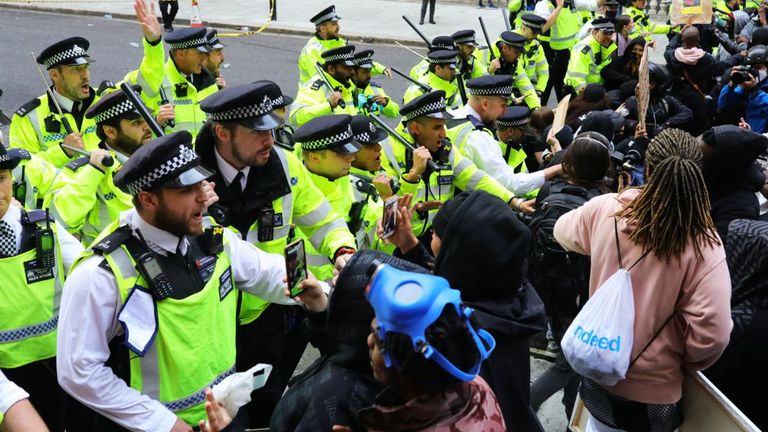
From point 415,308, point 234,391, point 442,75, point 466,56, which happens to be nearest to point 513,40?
point 466,56

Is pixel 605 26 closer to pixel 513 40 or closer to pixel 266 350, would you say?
pixel 513 40

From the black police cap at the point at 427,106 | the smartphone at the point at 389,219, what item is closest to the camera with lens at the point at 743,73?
the black police cap at the point at 427,106

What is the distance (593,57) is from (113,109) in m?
6.99

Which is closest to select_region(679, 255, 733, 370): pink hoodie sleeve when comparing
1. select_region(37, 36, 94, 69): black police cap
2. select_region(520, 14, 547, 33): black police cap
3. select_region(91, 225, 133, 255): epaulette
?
select_region(91, 225, 133, 255): epaulette

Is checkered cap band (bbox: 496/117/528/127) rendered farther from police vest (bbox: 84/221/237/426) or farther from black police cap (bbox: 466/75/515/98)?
police vest (bbox: 84/221/237/426)

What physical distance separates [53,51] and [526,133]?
13.5 feet

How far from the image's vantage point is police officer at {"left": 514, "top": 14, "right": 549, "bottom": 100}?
1045cm

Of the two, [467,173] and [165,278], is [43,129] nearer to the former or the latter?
[467,173]

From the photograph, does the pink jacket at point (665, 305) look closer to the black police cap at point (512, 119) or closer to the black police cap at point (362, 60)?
the black police cap at point (512, 119)

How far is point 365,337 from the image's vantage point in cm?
226

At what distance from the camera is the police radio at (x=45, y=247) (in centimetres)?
356

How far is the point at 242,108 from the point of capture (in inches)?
153

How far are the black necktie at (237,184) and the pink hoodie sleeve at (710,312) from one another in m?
2.14

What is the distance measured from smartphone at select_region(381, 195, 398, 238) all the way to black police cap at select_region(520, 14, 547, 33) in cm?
748
